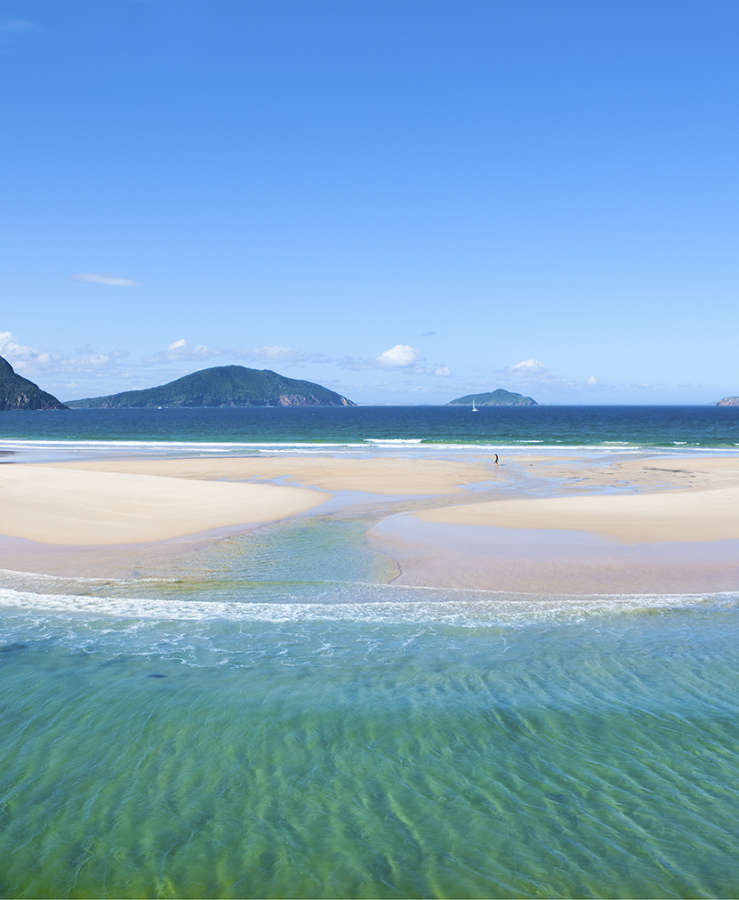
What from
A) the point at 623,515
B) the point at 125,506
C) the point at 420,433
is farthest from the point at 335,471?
the point at 420,433

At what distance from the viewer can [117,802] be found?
20.9 ft

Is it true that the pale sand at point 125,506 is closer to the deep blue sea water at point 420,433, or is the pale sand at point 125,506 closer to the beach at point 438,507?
the beach at point 438,507

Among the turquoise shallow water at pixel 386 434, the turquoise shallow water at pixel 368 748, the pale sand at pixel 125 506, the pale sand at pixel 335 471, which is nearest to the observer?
the turquoise shallow water at pixel 368 748

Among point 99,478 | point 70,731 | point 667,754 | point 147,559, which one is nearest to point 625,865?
point 667,754

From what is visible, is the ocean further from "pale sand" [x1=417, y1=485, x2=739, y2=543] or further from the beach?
"pale sand" [x1=417, y1=485, x2=739, y2=543]

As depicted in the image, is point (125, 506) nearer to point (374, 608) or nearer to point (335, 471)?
point (374, 608)

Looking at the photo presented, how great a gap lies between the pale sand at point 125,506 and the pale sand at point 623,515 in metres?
6.68

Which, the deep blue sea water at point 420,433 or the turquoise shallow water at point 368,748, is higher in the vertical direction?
the deep blue sea water at point 420,433

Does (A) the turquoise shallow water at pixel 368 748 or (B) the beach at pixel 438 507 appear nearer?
(A) the turquoise shallow water at pixel 368 748

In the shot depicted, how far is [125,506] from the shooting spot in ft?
75.9

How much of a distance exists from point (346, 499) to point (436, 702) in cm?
1878

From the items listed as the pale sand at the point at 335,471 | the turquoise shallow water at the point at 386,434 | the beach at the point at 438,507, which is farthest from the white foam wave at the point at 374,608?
the turquoise shallow water at the point at 386,434

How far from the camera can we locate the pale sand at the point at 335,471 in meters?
32.0

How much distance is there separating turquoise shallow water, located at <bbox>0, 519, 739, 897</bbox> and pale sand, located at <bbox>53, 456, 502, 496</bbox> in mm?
18349
